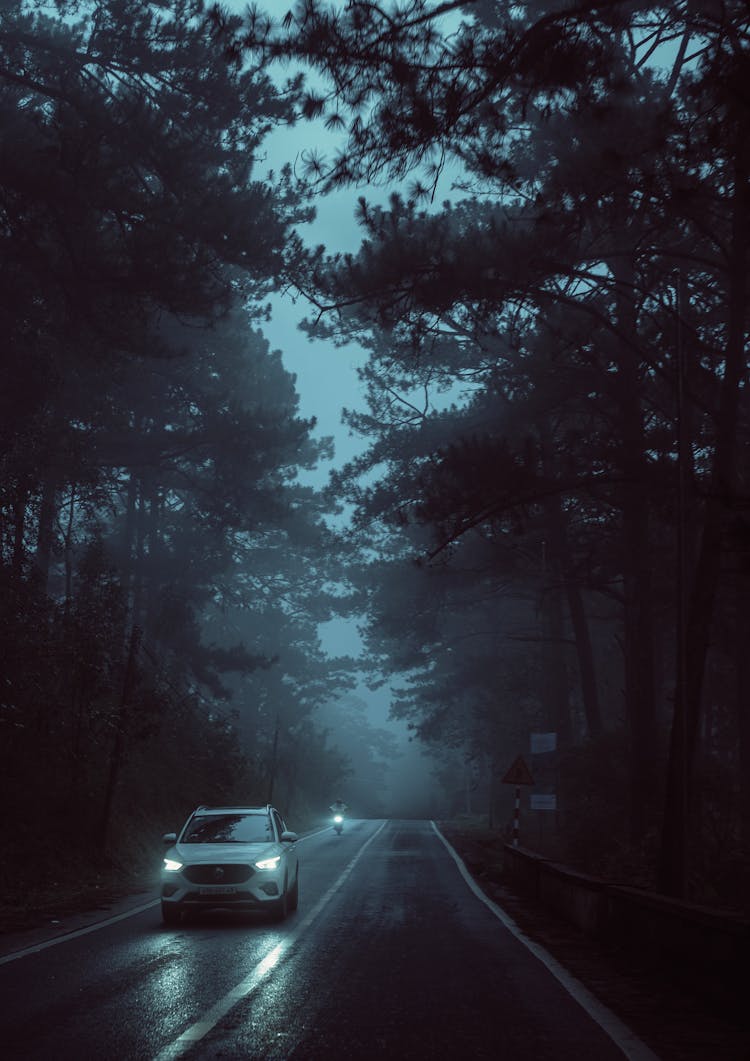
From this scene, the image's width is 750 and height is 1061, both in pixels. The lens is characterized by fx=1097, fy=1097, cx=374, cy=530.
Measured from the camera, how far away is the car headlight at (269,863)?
48.9 ft

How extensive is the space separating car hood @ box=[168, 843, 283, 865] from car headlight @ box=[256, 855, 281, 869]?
6 centimetres

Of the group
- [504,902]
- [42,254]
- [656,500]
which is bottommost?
[504,902]

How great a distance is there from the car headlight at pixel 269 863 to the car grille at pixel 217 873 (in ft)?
0.57

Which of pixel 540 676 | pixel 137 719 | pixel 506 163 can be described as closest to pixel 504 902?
pixel 137 719

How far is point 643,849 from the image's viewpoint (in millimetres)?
21375

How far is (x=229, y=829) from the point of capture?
16328 millimetres

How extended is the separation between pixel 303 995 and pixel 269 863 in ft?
20.2

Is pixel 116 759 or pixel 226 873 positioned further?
pixel 116 759

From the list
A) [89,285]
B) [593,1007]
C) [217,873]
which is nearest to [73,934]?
[217,873]

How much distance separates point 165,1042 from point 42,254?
16.3 m

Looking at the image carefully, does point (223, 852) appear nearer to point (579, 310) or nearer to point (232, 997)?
point (232, 997)

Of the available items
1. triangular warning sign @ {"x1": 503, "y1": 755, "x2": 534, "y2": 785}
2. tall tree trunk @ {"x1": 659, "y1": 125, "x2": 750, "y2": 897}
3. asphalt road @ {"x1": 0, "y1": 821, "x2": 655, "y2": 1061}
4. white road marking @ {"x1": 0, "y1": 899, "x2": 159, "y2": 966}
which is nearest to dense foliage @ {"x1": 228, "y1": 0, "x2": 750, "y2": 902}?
tall tree trunk @ {"x1": 659, "y1": 125, "x2": 750, "y2": 897}

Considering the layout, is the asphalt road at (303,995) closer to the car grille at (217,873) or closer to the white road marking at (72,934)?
the white road marking at (72,934)

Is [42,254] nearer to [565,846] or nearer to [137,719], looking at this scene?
[137,719]
